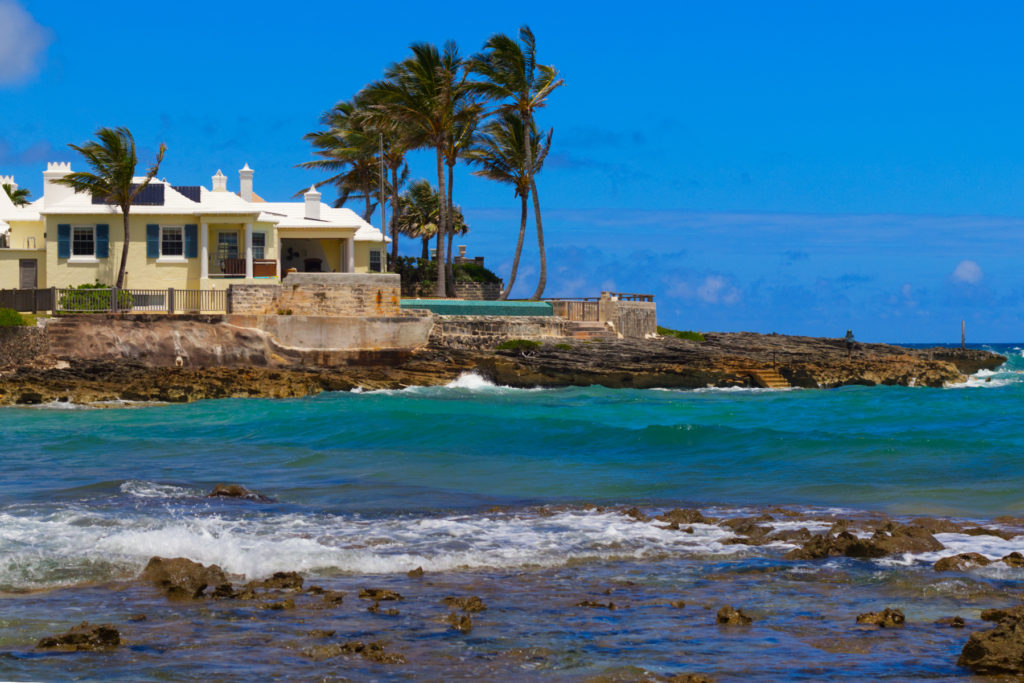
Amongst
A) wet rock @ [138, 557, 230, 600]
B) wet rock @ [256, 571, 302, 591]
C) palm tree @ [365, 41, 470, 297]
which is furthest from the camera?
palm tree @ [365, 41, 470, 297]

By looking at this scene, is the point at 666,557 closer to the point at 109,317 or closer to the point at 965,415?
the point at 965,415

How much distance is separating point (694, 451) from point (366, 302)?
2043 centimetres

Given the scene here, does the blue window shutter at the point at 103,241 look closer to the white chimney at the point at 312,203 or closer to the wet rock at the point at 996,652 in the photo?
the white chimney at the point at 312,203

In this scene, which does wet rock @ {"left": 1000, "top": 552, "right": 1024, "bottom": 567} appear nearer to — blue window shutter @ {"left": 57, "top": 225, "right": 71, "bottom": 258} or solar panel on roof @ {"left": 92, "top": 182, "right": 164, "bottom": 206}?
solar panel on roof @ {"left": 92, "top": 182, "right": 164, "bottom": 206}

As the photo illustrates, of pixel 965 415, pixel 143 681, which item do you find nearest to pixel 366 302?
pixel 965 415

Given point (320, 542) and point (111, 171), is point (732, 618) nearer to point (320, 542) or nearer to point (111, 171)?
point (320, 542)

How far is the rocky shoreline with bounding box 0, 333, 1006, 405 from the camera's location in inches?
1299

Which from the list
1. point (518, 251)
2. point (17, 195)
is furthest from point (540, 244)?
point (17, 195)

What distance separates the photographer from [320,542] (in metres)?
11.0

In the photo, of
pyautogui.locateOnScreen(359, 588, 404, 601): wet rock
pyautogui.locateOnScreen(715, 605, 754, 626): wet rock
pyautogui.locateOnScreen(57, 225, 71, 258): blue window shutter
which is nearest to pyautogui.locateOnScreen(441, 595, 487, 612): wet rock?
pyautogui.locateOnScreen(359, 588, 404, 601): wet rock

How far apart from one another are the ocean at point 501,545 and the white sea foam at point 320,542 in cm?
4

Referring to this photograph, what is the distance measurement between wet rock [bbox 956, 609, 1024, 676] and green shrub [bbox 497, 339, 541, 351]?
3390 centimetres

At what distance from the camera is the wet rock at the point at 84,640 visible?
23.1 feet

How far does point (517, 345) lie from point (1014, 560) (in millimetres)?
31385
